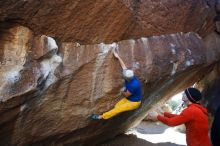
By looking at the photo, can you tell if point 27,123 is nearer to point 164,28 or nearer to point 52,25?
point 52,25

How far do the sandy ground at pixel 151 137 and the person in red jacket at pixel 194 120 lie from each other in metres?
3.17

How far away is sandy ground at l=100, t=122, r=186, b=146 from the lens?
895 cm

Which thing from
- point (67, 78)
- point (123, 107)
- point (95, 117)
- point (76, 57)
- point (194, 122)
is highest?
point (76, 57)

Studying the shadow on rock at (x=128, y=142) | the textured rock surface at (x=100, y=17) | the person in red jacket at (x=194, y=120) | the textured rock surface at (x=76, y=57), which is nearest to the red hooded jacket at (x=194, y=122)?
the person in red jacket at (x=194, y=120)

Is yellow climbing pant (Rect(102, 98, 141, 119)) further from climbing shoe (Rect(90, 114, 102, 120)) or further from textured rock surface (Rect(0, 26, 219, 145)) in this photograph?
textured rock surface (Rect(0, 26, 219, 145))

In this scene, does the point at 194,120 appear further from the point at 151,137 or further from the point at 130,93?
the point at 151,137

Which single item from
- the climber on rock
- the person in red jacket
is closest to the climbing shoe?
the climber on rock

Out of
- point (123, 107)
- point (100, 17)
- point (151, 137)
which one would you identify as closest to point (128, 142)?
point (151, 137)

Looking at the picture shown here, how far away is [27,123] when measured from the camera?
554 centimetres

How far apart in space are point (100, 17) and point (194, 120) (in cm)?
227

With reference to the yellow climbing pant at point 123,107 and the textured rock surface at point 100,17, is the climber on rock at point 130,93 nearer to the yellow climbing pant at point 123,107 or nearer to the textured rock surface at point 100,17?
the yellow climbing pant at point 123,107

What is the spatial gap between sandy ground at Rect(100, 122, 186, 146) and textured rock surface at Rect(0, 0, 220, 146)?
71.9 inches

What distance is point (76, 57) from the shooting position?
5.63m

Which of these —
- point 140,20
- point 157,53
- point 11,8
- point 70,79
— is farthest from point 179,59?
point 11,8
